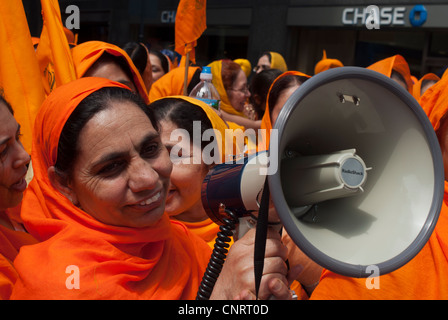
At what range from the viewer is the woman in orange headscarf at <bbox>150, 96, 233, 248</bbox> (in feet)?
7.64

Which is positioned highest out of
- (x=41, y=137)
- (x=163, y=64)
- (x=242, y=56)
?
(x=41, y=137)

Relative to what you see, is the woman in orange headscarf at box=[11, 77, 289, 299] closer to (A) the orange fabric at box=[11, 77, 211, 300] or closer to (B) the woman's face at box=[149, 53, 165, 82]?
(A) the orange fabric at box=[11, 77, 211, 300]

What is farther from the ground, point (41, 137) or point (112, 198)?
point (41, 137)

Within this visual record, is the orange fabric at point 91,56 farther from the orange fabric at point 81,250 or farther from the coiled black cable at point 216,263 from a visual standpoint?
the coiled black cable at point 216,263

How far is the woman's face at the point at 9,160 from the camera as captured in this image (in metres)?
1.70

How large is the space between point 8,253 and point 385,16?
10141 mm

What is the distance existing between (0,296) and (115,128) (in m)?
0.64

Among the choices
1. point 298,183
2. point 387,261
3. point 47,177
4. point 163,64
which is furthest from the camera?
point 163,64

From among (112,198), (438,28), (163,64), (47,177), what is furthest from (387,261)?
(438,28)

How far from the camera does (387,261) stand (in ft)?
4.12

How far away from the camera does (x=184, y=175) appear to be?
7.57ft

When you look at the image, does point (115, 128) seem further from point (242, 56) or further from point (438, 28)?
point (242, 56)

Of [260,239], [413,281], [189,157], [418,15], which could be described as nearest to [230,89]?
[189,157]

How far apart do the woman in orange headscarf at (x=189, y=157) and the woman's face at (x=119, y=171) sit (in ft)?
1.95
